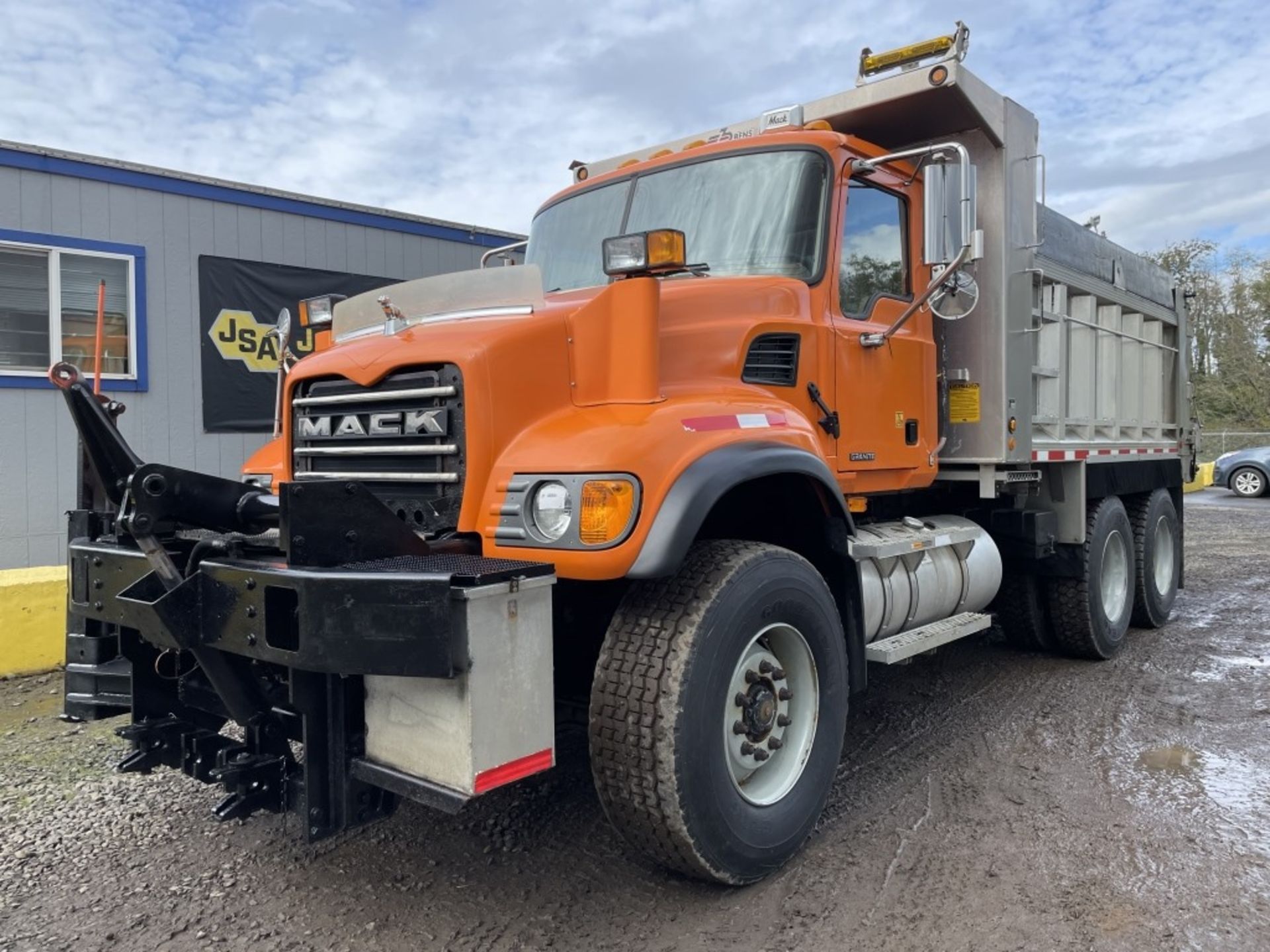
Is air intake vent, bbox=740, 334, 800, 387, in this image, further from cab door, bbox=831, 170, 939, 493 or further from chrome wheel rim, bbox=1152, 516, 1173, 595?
chrome wheel rim, bbox=1152, 516, 1173, 595

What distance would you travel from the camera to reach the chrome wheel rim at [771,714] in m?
3.21

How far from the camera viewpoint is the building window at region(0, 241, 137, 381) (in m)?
7.74

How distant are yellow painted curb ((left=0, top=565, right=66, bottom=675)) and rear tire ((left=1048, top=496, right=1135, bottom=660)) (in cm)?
620

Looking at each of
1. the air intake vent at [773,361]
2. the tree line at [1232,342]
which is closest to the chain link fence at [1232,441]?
the tree line at [1232,342]

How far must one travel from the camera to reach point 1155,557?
735 centimetres

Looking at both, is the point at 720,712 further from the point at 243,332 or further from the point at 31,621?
the point at 243,332

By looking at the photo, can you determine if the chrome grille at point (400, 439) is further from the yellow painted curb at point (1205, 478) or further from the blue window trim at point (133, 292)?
the yellow painted curb at point (1205, 478)

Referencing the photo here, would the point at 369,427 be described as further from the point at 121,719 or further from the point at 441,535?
the point at 121,719

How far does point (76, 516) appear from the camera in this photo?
353 centimetres

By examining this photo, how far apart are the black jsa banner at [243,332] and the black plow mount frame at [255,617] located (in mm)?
5535

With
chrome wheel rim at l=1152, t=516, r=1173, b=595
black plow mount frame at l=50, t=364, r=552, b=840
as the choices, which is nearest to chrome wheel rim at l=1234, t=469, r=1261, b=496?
chrome wheel rim at l=1152, t=516, r=1173, b=595

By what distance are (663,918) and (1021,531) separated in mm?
3685

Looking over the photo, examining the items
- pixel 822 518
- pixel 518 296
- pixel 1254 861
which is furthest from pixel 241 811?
pixel 1254 861

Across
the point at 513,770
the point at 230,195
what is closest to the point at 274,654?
the point at 513,770
